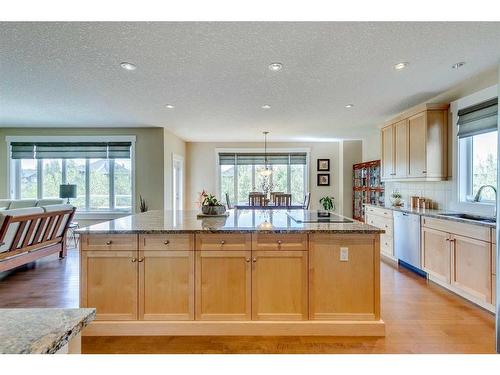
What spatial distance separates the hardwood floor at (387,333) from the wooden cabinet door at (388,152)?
200cm

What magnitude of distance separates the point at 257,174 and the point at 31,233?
5.31m

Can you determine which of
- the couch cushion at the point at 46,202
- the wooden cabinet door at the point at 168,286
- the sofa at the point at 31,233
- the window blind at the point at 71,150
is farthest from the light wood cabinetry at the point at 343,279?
the couch cushion at the point at 46,202

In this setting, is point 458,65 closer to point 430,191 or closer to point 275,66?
point 275,66

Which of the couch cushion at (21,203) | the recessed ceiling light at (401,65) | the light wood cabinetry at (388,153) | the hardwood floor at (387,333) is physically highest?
the recessed ceiling light at (401,65)

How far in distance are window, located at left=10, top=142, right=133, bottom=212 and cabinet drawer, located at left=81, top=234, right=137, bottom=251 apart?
3886 mm

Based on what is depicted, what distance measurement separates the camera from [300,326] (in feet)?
7.38

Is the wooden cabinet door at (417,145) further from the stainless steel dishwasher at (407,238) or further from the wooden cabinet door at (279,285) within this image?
the wooden cabinet door at (279,285)

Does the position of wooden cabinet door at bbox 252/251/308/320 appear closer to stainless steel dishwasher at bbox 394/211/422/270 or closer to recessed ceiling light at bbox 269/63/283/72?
recessed ceiling light at bbox 269/63/283/72

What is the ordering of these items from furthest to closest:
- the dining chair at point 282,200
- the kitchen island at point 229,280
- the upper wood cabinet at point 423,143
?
the dining chair at point 282,200, the upper wood cabinet at point 423,143, the kitchen island at point 229,280

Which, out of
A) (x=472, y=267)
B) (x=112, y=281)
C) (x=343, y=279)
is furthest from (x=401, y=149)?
(x=112, y=281)

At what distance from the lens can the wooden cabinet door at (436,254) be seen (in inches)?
124

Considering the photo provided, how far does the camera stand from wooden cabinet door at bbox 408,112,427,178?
3.92 meters
